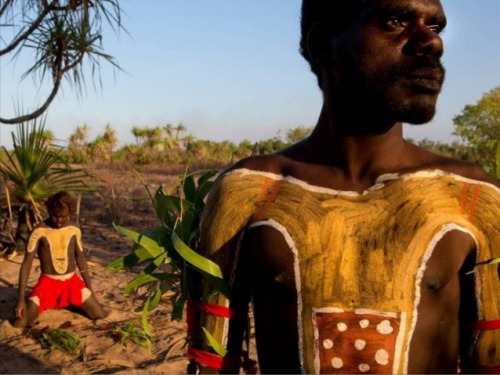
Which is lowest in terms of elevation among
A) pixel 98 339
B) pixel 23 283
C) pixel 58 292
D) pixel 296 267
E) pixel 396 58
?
pixel 98 339

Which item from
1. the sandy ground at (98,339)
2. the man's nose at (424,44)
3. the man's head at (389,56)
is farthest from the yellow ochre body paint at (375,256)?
the sandy ground at (98,339)

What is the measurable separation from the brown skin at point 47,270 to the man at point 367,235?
4.24 m

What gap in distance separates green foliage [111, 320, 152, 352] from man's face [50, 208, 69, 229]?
3.78 ft

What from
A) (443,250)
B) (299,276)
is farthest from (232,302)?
(443,250)

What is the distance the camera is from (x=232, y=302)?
1910 millimetres

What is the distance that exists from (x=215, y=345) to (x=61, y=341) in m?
3.79

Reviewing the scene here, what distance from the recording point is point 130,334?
5426mm

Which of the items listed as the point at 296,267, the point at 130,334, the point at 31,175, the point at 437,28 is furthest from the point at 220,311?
the point at 31,175

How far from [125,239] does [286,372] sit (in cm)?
752

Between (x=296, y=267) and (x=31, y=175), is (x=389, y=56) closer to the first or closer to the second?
(x=296, y=267)

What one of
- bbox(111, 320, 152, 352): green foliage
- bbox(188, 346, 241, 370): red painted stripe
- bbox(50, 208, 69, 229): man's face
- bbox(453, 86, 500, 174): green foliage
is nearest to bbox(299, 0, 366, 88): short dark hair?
bbox(188, 346, 241, 370): red painted stripe

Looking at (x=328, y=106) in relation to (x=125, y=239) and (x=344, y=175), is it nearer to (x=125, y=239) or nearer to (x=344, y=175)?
(x=344, y=175)

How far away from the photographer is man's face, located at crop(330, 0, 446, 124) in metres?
1.72

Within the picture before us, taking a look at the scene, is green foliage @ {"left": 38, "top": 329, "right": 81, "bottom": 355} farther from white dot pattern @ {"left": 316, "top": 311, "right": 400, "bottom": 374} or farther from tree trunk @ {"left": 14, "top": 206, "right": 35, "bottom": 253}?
white dot pattern @ {"left": 316, "top": 311, "right": 400, "bottom": 374}
